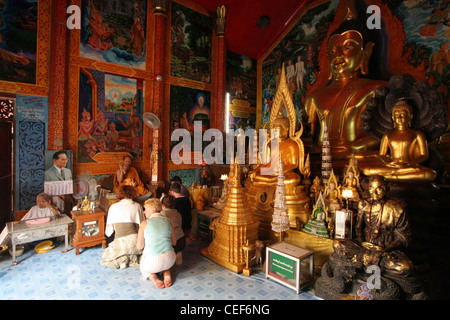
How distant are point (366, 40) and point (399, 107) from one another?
8.93 feet

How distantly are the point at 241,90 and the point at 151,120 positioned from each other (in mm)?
3850

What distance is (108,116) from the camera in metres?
6.31

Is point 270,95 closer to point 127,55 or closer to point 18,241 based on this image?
point 127,55

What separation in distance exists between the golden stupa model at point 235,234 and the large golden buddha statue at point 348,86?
9.47 feet

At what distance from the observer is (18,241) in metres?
3.57

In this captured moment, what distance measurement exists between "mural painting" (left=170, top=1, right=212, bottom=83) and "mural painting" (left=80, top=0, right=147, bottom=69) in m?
0.93

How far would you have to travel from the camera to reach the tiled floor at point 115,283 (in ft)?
9.20

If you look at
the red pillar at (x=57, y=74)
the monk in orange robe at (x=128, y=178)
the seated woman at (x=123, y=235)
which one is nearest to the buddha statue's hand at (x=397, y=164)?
the seated woman at (x=123, y=235)

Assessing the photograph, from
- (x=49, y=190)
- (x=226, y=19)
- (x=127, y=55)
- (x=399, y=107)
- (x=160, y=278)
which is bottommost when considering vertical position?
(x=160, y=278)

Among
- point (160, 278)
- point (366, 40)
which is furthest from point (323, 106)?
point (160, 278)

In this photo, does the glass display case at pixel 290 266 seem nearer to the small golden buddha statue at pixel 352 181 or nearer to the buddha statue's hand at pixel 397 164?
the small golden buddha statue at pixel 352 181

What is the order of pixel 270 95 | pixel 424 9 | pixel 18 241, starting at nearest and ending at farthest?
1. pixel 18 241
2. pixel 424 9
3. pixel 270 95

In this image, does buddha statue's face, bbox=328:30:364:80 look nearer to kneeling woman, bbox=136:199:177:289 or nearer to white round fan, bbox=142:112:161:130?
white round fan, bbox=142:112:161:130

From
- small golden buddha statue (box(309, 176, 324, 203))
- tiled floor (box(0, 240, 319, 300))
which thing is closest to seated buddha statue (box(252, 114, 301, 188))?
small golden buddha statue (box(309, 176, 324, 203))
